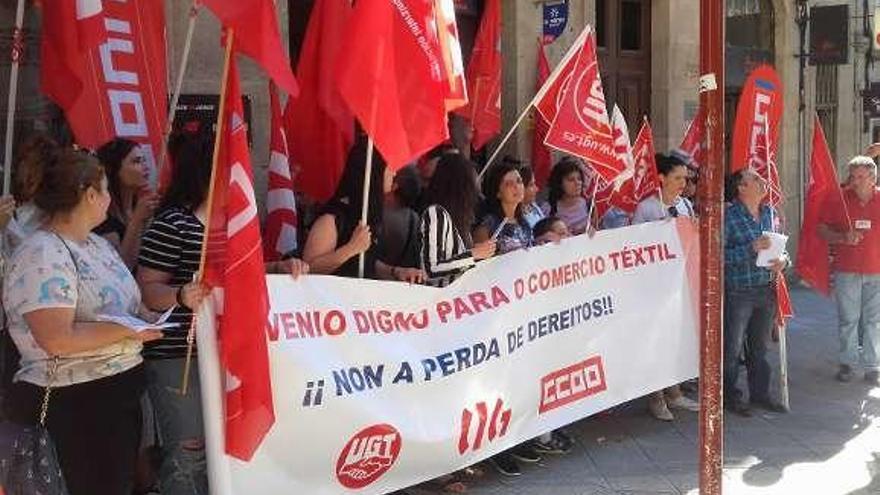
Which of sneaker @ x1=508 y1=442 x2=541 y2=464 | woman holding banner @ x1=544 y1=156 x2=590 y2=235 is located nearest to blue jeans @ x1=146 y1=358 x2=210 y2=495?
sneaker @ x1=508 y1=442 x2=541 y2=464

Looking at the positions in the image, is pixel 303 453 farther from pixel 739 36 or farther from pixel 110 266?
pixel 739 36

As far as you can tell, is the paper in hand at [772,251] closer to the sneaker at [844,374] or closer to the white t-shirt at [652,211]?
the white t-shirt at [652,211]

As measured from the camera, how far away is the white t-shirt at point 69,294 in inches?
120

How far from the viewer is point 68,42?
14.9ft

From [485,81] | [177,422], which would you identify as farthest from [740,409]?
[177,422]

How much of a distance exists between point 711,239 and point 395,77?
4.71ft

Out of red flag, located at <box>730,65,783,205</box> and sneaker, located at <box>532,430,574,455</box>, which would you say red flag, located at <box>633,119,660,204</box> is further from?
A: sneaker, located at <box>532,430,574,455</box>

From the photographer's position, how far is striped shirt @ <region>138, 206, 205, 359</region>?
368 centimetres

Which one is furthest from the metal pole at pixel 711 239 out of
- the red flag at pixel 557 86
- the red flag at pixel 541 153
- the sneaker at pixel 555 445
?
the red flag at pixel 541 153

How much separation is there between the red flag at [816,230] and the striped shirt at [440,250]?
3.85 metres

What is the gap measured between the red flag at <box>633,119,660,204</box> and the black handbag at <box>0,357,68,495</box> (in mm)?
4403

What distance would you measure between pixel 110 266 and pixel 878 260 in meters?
5.94

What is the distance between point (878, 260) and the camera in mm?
7316

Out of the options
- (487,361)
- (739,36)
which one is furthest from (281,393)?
(739,36)
